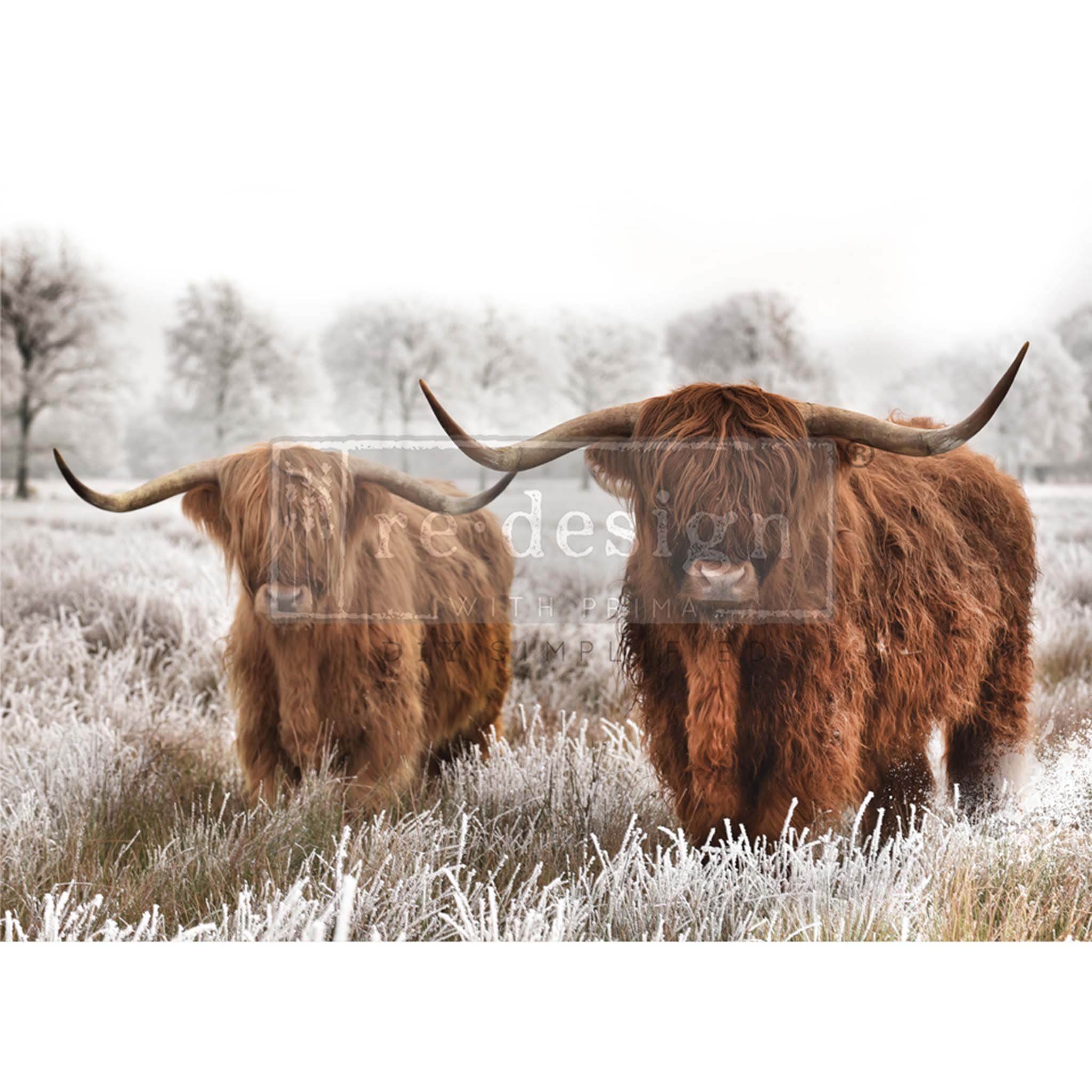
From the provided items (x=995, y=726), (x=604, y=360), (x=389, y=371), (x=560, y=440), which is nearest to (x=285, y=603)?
(x=389, y=371)

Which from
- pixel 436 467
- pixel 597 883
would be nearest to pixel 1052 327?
pixel 436 467

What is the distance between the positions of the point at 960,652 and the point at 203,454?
2301 millimetres

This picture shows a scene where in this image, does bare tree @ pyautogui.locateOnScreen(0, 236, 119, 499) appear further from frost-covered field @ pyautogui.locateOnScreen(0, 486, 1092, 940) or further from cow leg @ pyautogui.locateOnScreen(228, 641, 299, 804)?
cow leg @ pyautogui.locateOnScreen(228, 641, 299, 804)

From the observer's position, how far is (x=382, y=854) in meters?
2.57

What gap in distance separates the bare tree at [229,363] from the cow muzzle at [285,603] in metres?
0.52

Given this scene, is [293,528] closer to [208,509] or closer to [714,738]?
[208,509]

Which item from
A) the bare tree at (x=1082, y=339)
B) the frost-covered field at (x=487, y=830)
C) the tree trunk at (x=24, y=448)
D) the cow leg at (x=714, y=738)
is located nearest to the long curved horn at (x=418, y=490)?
the frost-covered field at (x=487, y=830)

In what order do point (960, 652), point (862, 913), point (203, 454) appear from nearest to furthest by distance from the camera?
point (862, 913), point (960, 652), point (203, 454)

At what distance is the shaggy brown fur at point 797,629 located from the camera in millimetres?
2332

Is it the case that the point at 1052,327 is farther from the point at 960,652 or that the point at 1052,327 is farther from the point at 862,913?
the point at 862,913

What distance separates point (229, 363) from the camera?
3045mm

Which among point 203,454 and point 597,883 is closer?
point 597,883

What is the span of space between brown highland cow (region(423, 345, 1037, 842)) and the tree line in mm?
310

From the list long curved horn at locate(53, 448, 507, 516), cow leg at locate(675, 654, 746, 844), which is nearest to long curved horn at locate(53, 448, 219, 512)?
long curved horn at locate(53, 448, 507, 516)
